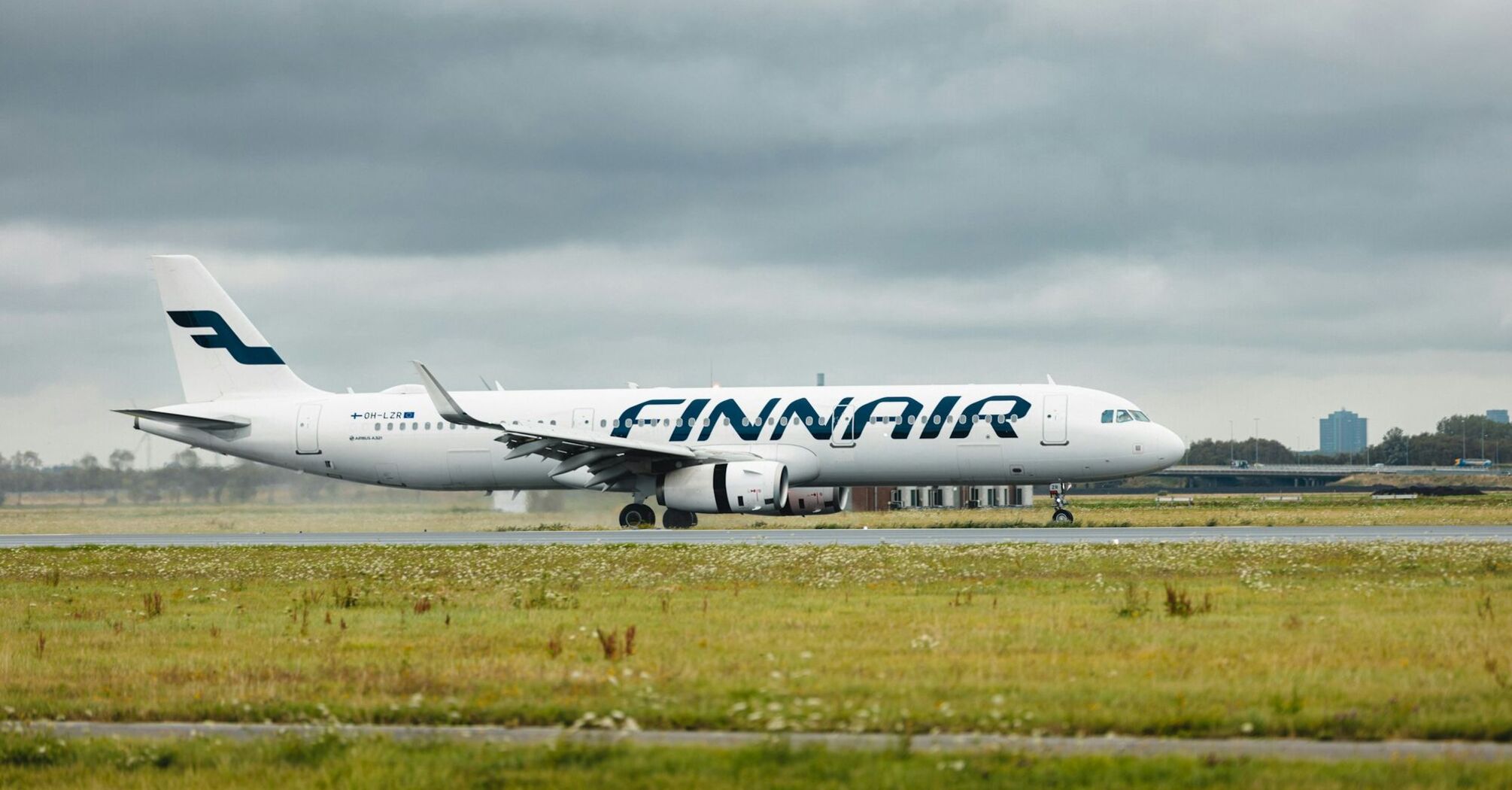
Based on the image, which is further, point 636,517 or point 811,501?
point 636,517

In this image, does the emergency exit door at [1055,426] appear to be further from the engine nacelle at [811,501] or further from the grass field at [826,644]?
the grass field at [826,644]

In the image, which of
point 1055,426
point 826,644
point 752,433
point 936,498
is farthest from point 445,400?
point 936,498

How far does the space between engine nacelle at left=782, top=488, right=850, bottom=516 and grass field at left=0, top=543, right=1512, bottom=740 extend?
16809 millimetres

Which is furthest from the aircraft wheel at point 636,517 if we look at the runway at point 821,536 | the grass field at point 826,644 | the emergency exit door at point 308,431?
the grass field at point 826,644

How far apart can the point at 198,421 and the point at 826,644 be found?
121 ft

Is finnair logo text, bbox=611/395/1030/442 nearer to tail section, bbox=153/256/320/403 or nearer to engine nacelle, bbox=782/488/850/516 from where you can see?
engine nacelle, bbox=782/488/850/516

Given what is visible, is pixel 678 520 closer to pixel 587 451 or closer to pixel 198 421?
pixel 587 451

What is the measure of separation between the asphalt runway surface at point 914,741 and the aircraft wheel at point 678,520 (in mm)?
31490

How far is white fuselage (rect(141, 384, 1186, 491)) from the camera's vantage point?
4047 centimetres

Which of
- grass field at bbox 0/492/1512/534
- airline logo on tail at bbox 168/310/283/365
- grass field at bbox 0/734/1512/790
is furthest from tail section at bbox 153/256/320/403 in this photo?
grass field at bbox 0/734/1512/790

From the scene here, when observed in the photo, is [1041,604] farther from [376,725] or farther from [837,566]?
[376,725]

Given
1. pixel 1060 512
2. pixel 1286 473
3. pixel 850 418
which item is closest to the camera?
pixel 850 418

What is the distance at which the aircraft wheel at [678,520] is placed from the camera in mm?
42188

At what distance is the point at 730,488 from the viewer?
3975 centimetres
